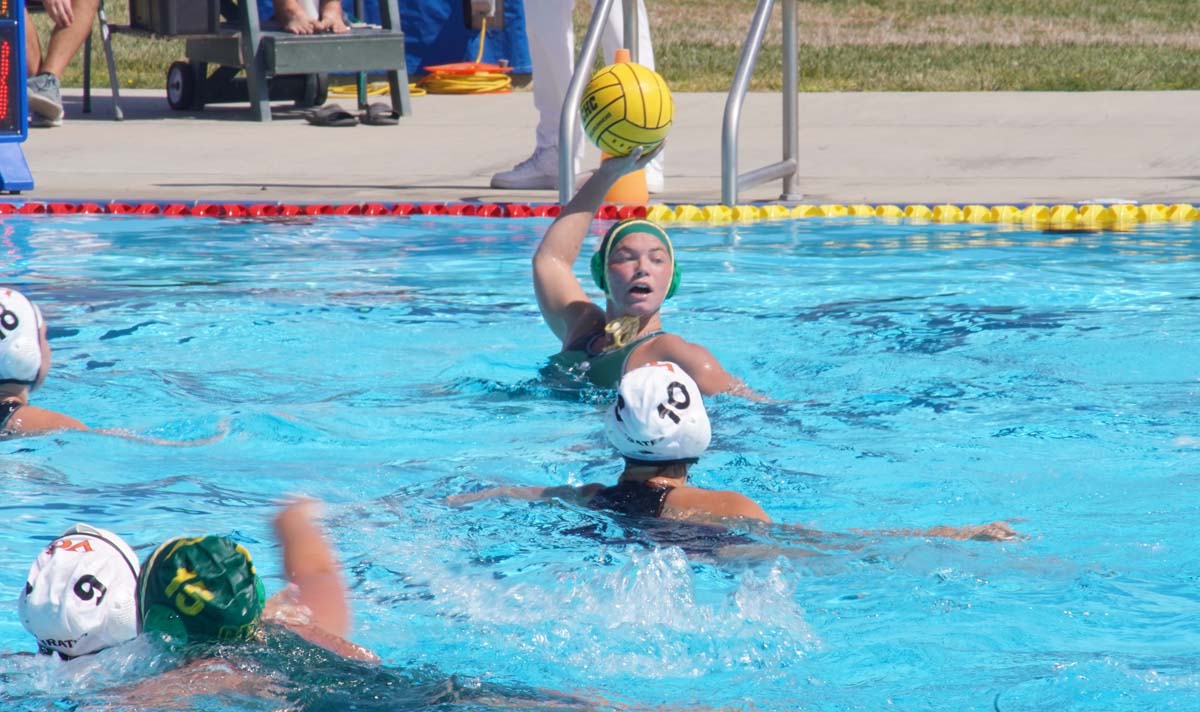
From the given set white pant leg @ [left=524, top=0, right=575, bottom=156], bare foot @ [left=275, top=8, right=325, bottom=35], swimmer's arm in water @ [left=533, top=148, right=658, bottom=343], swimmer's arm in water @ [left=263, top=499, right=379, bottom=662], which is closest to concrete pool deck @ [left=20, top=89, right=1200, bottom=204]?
white pant leg @ [left=524, top=0, right=575, bottom=156]

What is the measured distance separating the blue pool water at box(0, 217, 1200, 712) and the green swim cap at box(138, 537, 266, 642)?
104mm

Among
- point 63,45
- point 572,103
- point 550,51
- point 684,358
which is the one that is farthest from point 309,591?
point 63,45

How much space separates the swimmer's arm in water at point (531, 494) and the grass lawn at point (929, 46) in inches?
437

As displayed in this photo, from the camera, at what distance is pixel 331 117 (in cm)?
1354

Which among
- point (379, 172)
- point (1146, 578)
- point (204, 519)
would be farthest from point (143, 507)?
point (379, 172)

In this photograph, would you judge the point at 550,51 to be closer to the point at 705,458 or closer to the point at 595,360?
the point at 595,360

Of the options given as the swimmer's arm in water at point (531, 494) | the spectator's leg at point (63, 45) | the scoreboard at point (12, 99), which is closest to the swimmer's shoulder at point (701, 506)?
the swimmer's arm in water at point (531, 494)

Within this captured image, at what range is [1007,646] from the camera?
12.6 feet

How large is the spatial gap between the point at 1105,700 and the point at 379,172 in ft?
27.1

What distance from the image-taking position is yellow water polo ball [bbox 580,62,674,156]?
589cm

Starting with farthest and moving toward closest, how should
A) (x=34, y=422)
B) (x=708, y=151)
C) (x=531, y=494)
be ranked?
(x=708, y=151) → (x=34, y=422) → (x=531, y=494)

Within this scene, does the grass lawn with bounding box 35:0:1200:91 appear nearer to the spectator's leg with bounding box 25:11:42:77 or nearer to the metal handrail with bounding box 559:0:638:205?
the spectator's leg with bounding box 25:11:42:77

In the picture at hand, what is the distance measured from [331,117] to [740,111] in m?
5.10

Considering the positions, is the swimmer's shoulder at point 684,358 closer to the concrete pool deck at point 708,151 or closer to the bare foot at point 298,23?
the concrete pool deck at point 708,151
